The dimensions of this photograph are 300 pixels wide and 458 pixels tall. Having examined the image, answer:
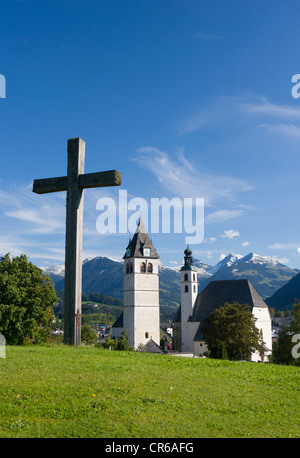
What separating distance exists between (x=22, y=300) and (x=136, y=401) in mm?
24913

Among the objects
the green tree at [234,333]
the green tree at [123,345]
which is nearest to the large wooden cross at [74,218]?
the green tree at [123,345]

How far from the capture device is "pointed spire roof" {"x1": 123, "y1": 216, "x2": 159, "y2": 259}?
78312mm

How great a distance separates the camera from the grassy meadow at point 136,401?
629cm

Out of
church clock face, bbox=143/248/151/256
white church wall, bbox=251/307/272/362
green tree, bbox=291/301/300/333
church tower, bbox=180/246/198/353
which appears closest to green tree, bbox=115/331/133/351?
church tower, bbox=180/246/198/353

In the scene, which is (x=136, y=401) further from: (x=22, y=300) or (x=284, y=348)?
(x=284, y=348)

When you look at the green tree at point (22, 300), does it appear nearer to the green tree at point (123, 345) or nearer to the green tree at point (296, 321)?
the green tree at point (123, 345)

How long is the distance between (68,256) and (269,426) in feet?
22.0

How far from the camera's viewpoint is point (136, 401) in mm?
7410

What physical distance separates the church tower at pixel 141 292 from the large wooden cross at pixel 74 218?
64684 mm

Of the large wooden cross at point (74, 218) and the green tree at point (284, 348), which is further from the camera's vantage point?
the green tree at point (284, 348)

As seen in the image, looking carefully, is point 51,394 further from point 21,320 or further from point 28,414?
point 21,320

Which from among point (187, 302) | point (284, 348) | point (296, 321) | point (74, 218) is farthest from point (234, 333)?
point (74, 218)
